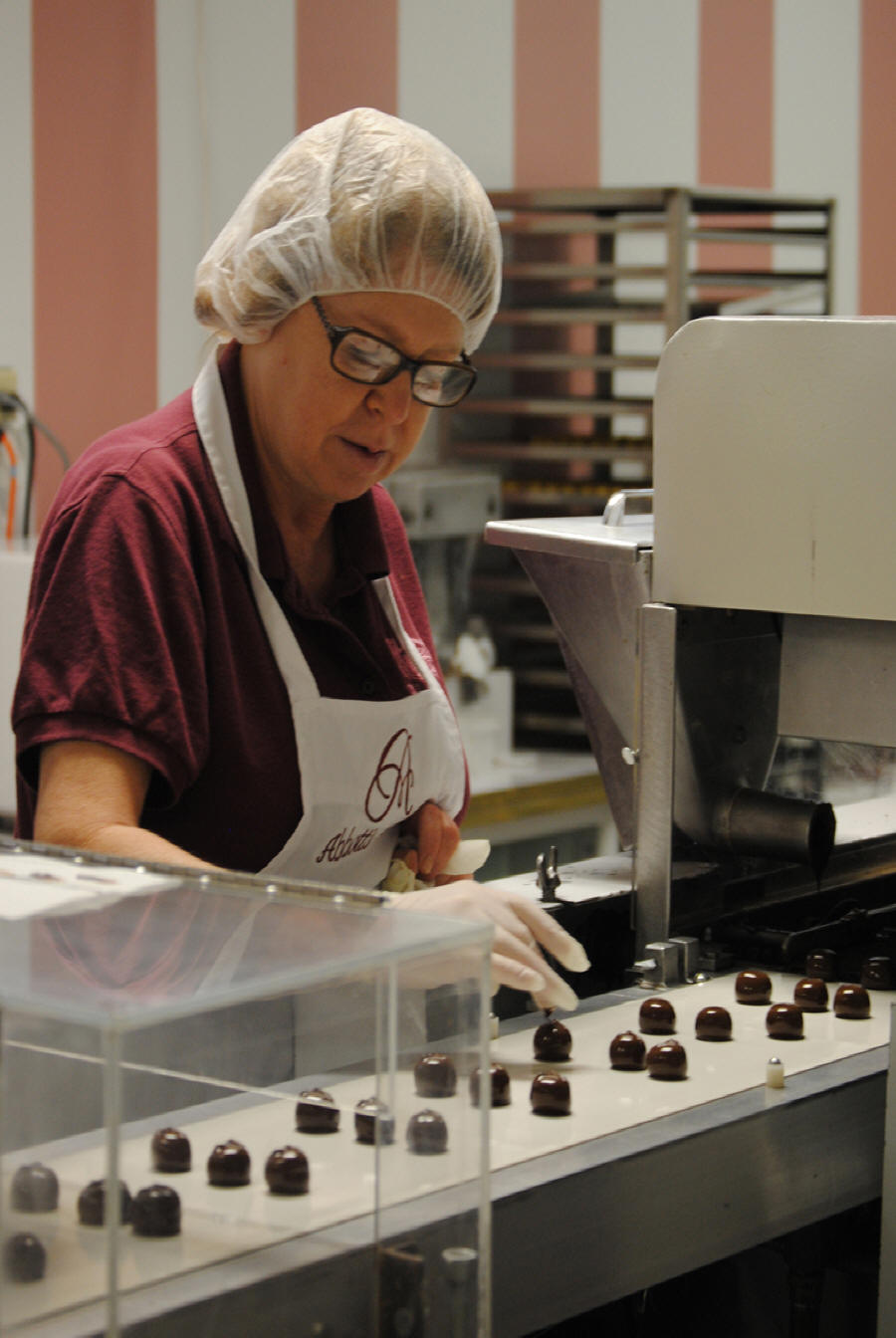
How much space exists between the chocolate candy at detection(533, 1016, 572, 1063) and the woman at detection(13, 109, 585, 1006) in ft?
0.21

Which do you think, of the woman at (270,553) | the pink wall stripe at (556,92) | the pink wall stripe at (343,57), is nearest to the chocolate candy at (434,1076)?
the woman at (270,553)

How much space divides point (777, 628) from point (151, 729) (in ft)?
2.51

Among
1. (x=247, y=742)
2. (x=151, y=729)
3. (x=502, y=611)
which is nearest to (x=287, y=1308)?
(x=151, y=729)

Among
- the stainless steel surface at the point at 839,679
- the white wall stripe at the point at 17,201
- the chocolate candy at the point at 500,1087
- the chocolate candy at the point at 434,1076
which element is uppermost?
the white wall stripe at the point at 17,201

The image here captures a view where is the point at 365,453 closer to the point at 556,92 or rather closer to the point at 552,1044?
the point at 552,1044

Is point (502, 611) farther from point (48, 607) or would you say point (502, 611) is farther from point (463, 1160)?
point (463, 1160)

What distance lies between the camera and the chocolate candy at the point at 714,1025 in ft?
4.97

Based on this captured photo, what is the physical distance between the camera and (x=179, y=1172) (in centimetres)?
90

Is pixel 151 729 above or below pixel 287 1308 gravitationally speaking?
above

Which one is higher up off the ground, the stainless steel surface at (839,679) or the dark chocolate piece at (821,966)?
the stainless steel surface at (839,679)

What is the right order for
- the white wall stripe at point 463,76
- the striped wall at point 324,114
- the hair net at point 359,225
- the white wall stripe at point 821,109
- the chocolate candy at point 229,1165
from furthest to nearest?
the white wall stripe at point 821,109 → the white wall stripe at point 463,76 → the striped wall at point 324,114 → the hair net at point 359,225 → the chocolate candy at point 229,1165

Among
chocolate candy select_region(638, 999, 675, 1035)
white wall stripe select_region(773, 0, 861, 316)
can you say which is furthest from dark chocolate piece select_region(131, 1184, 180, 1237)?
white wall stripe select_region(773, 0, 861, 316)

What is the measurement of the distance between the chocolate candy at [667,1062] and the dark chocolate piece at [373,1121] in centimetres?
48

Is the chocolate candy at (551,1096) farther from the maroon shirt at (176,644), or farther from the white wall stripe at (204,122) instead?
the white wall stripe at (204,122)
